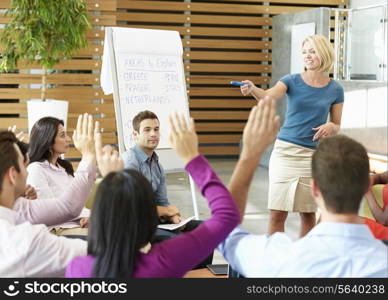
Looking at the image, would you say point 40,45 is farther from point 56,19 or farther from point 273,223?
point 273,223

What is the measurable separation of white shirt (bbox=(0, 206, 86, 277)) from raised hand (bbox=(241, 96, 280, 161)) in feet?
2.10

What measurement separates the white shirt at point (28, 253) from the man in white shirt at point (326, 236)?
52cm

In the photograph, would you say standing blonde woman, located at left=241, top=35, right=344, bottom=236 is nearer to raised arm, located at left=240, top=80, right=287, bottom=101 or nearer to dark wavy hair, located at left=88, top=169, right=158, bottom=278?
raised arm, located at left=240, top=80, right=287, bottom=101

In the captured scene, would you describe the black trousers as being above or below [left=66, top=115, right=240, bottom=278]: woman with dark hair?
below

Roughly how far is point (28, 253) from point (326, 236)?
33.2 inches

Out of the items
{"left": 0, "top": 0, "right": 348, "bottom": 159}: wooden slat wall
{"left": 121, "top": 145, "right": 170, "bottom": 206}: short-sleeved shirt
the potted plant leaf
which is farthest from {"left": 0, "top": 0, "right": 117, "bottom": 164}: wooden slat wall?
{"left": 121, "top": 145, "right": 170, "bottom": 206}: short-sleeved shirt

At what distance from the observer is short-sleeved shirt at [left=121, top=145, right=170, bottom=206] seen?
3838mm

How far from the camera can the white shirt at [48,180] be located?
3.41 m

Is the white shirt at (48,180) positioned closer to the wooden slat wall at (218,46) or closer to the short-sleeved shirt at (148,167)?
the short-sleeved shirt at (148,167)

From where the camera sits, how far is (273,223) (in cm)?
409

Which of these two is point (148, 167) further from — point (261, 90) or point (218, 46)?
point (218, 46)

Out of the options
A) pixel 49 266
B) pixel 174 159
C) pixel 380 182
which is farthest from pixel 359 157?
pixel 174 159

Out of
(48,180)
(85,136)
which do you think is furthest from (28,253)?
(48,180)

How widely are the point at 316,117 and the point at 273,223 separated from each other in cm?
75
